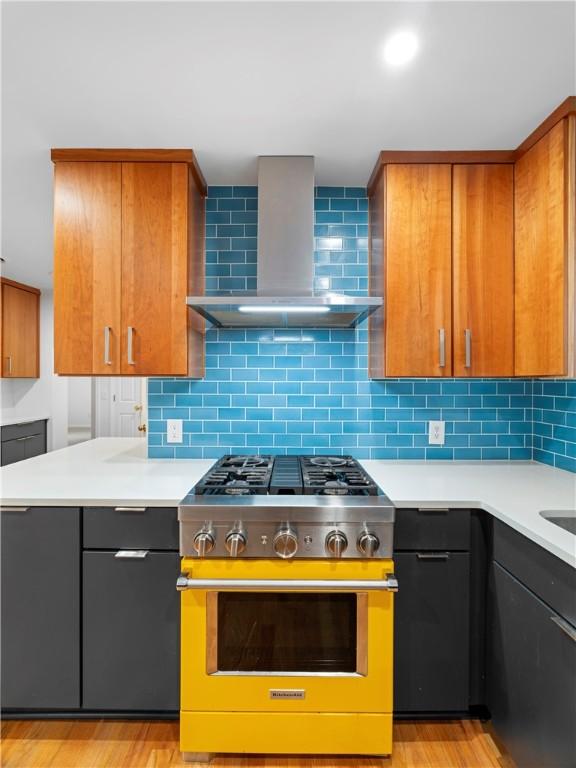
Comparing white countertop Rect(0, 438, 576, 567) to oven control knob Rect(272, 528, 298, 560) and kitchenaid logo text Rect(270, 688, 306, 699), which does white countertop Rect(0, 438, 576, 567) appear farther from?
kitchenaid logo text Rect(270, 688, 306, 699)

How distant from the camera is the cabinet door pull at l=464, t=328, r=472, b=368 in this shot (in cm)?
209

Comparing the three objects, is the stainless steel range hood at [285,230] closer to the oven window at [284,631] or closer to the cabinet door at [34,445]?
the oven window at [284,631]

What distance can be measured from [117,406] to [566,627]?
15.9 feet

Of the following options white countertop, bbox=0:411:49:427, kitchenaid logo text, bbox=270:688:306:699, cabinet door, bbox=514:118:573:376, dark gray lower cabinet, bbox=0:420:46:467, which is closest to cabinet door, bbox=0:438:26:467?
dark gray lower cabinet, bbox=0:420:46:467

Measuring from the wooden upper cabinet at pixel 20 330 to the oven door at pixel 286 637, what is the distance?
13.6 ft

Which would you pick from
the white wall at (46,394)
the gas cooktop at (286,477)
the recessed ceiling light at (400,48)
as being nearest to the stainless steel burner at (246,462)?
the gas cooktop at (286,477)

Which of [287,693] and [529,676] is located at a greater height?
[529,676]

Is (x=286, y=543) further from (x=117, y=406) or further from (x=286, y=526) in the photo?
(x=117, y=406)

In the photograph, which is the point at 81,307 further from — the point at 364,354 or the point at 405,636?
the point at 405,636

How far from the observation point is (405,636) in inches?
68.3

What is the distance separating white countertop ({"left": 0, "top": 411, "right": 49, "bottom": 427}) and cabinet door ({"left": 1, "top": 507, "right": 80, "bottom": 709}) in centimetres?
330

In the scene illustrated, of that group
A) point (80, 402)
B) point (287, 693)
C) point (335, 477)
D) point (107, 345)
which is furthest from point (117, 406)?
point (287, 693)

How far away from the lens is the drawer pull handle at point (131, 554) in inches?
67.8

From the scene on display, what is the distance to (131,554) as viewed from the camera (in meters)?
1.72
